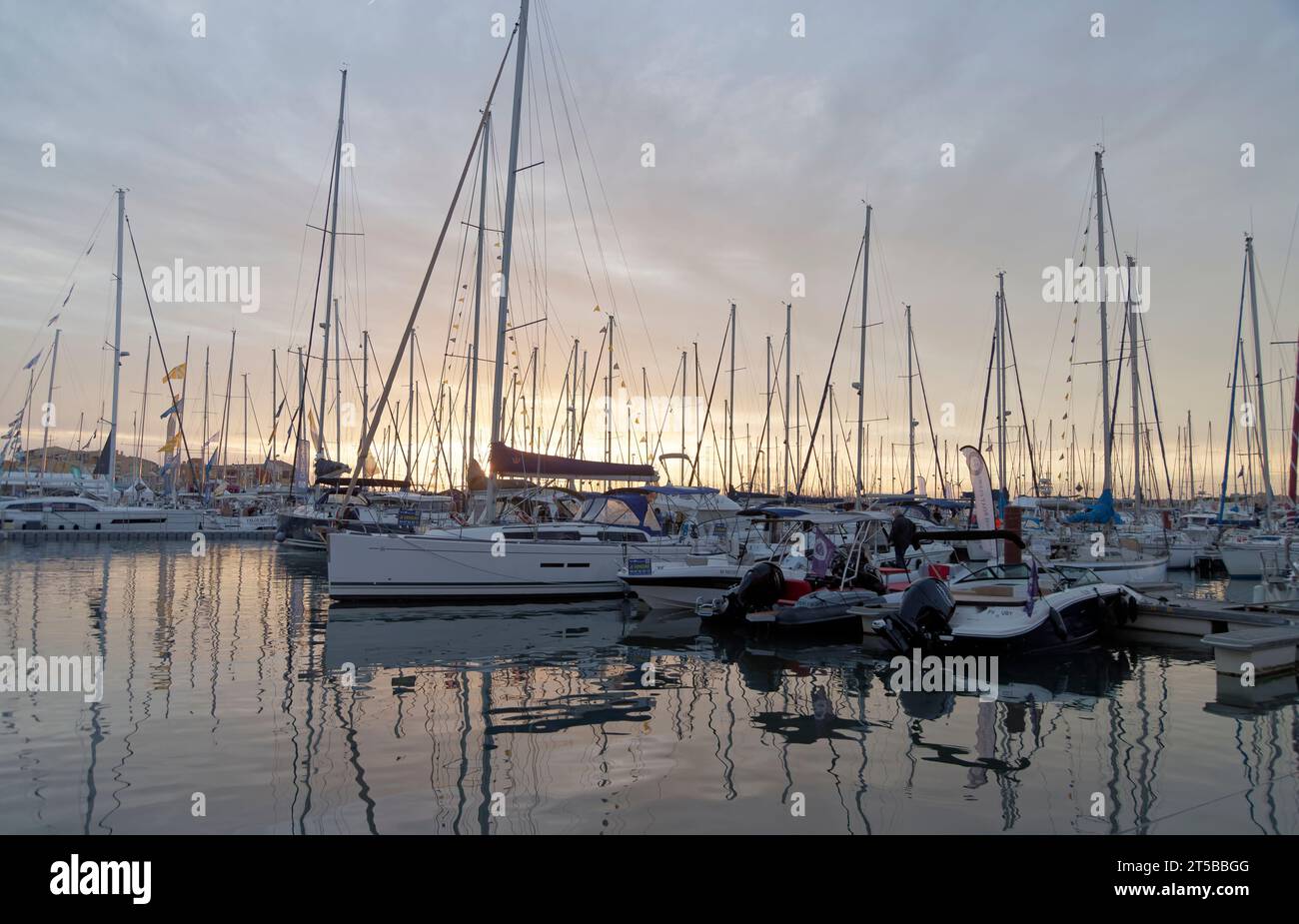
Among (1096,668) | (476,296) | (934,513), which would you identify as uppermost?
(476,296)

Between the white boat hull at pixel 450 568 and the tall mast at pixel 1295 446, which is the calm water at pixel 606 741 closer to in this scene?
the white boat hull at pixel 450 568

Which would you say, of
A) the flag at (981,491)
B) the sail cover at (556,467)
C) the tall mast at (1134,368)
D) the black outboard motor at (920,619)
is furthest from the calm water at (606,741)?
the tall mast at (1134,368)

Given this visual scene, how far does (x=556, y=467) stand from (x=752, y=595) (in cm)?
861

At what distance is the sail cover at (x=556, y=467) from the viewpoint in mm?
23422

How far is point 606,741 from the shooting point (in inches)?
389

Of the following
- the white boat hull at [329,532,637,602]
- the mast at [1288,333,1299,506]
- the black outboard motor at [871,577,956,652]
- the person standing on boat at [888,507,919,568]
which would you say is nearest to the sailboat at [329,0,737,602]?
the white boat hull at [329,532,637,602]

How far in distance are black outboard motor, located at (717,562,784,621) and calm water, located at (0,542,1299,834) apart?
1226mm

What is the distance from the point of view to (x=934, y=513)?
1419 inches

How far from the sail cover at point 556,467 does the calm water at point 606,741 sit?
22.9 feet

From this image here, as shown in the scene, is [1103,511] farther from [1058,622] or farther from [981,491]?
[1058,622]
